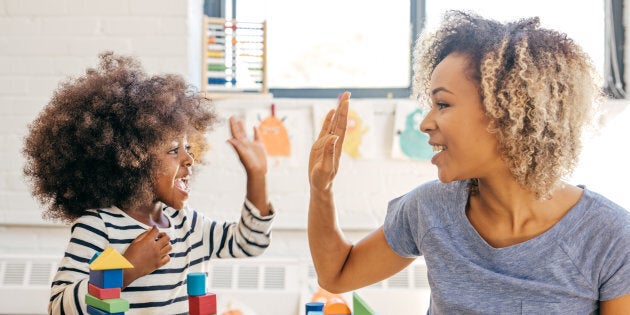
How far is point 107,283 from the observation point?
0.99 m

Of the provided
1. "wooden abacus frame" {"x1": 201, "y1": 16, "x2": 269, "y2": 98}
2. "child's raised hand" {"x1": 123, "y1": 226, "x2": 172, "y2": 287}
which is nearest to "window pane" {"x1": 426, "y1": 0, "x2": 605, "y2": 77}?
"wooden abacus frame" {"x1": 201, "y1": 16, "x2": 269, "y2": 98}

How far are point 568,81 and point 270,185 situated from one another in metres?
1.55

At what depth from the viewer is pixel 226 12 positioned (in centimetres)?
274

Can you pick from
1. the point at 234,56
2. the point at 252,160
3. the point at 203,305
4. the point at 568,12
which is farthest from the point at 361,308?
the point at 568,12

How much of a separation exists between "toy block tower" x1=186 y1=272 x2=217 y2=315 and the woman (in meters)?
0.33

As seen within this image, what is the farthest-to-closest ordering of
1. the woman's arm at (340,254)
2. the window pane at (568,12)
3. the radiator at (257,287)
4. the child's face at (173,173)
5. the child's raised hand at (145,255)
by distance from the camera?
the window pane at (568,12) → the radiator at (257,287) → the child's face at (173,173) → the woman's arm at (340,254) → the child's raised hand at (145,255)

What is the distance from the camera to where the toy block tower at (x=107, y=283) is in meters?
0.96

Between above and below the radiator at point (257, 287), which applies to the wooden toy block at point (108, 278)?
above

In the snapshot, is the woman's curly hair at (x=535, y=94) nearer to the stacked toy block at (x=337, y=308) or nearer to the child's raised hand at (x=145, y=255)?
the stacked toy block at (x=337, y=308)

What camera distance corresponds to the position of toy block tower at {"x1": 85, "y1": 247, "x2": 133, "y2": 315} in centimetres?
96

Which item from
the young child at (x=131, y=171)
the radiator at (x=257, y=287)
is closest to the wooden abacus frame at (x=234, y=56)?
the radiator at (x=257, y=287)

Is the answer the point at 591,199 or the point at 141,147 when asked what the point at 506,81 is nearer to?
the point at 591,199

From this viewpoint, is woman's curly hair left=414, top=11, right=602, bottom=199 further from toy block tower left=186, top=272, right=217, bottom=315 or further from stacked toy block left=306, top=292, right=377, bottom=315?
toy block tower left=186, top=272, right=217, bottom=315

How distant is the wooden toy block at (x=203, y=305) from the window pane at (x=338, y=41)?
1823 mm
